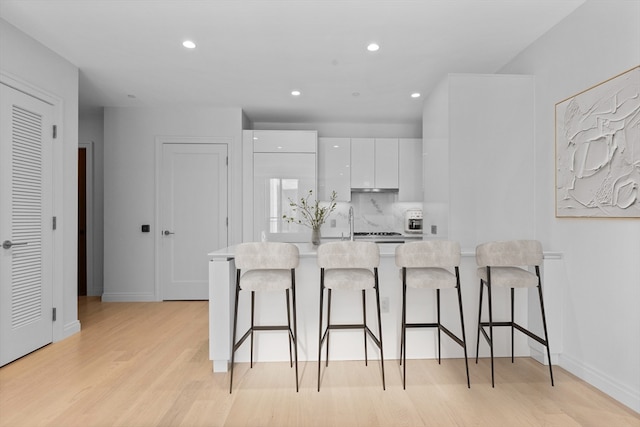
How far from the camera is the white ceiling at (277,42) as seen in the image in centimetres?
261

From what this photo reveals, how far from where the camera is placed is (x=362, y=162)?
5.43 meters

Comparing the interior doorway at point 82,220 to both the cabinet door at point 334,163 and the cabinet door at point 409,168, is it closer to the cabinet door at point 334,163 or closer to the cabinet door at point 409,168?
the cabinet door at point 334,163

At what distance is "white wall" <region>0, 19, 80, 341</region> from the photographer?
10.3ft

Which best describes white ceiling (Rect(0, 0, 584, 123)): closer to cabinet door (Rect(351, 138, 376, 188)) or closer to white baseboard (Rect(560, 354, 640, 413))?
cabinet door (Rect(351, 138, 376, 188))

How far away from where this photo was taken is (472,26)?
285 centimetres

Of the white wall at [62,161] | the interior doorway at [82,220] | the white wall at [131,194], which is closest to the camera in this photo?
the white wall at [62,161]

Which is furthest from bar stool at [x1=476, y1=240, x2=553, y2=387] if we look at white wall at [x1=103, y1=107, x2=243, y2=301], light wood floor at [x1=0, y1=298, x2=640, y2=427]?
white wall at [x1=103, y1=107, x2=243, y2=301]

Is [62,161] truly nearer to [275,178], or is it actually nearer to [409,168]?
[275,178]

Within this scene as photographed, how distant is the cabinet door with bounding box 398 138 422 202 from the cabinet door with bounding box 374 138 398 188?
8cm

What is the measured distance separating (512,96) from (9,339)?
15.2ft

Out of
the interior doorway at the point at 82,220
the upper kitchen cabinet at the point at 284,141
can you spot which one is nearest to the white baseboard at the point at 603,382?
the upper kitchen cabinet at the point at 284,141

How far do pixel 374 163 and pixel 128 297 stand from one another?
13.0ft

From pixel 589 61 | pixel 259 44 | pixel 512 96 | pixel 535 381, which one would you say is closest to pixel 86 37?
pixel 259 44

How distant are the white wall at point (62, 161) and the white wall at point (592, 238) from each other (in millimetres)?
4307
